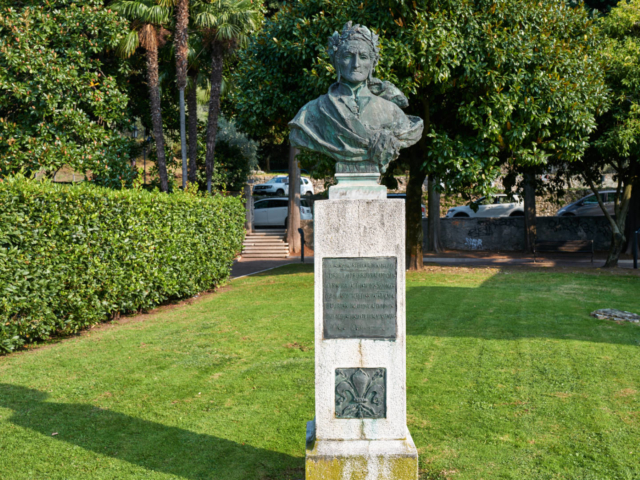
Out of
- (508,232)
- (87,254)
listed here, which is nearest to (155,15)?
(87,254)

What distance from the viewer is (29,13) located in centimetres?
1534

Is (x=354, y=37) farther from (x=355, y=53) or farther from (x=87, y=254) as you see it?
(x=87, y=254)

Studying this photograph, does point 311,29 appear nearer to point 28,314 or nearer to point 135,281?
point 135,281

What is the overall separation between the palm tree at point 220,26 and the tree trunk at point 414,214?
7.13m

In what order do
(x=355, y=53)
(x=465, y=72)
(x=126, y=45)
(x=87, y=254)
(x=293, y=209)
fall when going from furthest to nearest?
(x=293, y=209) < (x=126, y=45) < (x=465, y=72) < (x=87, y=254) < (x=355, y=53)

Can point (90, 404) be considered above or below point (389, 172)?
below

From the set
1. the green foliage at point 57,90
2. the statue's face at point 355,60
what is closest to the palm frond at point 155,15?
the green foliage at point 57,90

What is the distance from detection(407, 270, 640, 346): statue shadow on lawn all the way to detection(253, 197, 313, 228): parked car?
15394mm

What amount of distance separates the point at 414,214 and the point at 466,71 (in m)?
4.56

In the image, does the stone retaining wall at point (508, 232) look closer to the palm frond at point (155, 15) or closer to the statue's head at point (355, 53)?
the palm frond at point (155, 15)

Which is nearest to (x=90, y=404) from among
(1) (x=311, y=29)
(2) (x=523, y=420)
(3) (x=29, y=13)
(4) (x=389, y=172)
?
(2) (x=523, y=420)

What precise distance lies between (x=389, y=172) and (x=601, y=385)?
10.3 metres

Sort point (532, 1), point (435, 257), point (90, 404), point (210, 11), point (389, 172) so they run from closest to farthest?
point (90, 404), point (532, 1), point (389, 172), point (210, 11), point (435, 257)

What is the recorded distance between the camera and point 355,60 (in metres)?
4.80
